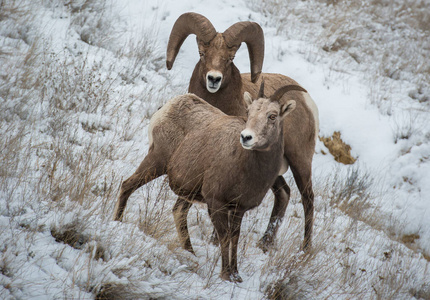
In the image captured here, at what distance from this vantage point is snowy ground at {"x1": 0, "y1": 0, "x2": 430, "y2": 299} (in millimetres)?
3043

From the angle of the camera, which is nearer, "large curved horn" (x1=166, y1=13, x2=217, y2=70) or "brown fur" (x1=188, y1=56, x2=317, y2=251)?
"brown fur" (x1=188, y1=56, x2=317, y2=251)

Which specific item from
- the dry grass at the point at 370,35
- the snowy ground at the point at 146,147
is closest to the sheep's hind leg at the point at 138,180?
the snowy ground at the point at 146,147

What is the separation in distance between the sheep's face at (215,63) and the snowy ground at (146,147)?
139 centimetres

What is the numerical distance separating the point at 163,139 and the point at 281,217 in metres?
1.85

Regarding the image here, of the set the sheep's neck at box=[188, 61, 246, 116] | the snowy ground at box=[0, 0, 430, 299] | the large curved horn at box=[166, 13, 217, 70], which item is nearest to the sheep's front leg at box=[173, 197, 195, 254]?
the snowy ground at box=[0, 0, 430, 299]

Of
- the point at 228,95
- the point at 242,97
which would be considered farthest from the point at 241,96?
the point at 228,95

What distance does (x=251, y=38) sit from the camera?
5.55m

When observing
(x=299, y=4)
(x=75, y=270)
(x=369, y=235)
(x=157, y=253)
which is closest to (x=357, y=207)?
(x=369, y=235)

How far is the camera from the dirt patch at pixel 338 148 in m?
8.11

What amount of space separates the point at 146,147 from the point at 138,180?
1894mm

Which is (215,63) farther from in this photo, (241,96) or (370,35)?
(370,35)

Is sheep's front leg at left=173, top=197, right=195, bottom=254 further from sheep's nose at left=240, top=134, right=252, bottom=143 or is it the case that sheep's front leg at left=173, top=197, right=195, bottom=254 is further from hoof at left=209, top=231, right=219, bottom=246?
sheep's nose at left=240, top=134, right=252, bottom=143

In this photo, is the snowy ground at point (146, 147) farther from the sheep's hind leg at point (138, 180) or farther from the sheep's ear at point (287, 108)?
the sheep's ear at point (287, 108)

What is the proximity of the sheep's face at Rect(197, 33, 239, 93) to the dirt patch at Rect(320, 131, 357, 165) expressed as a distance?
3798mm
